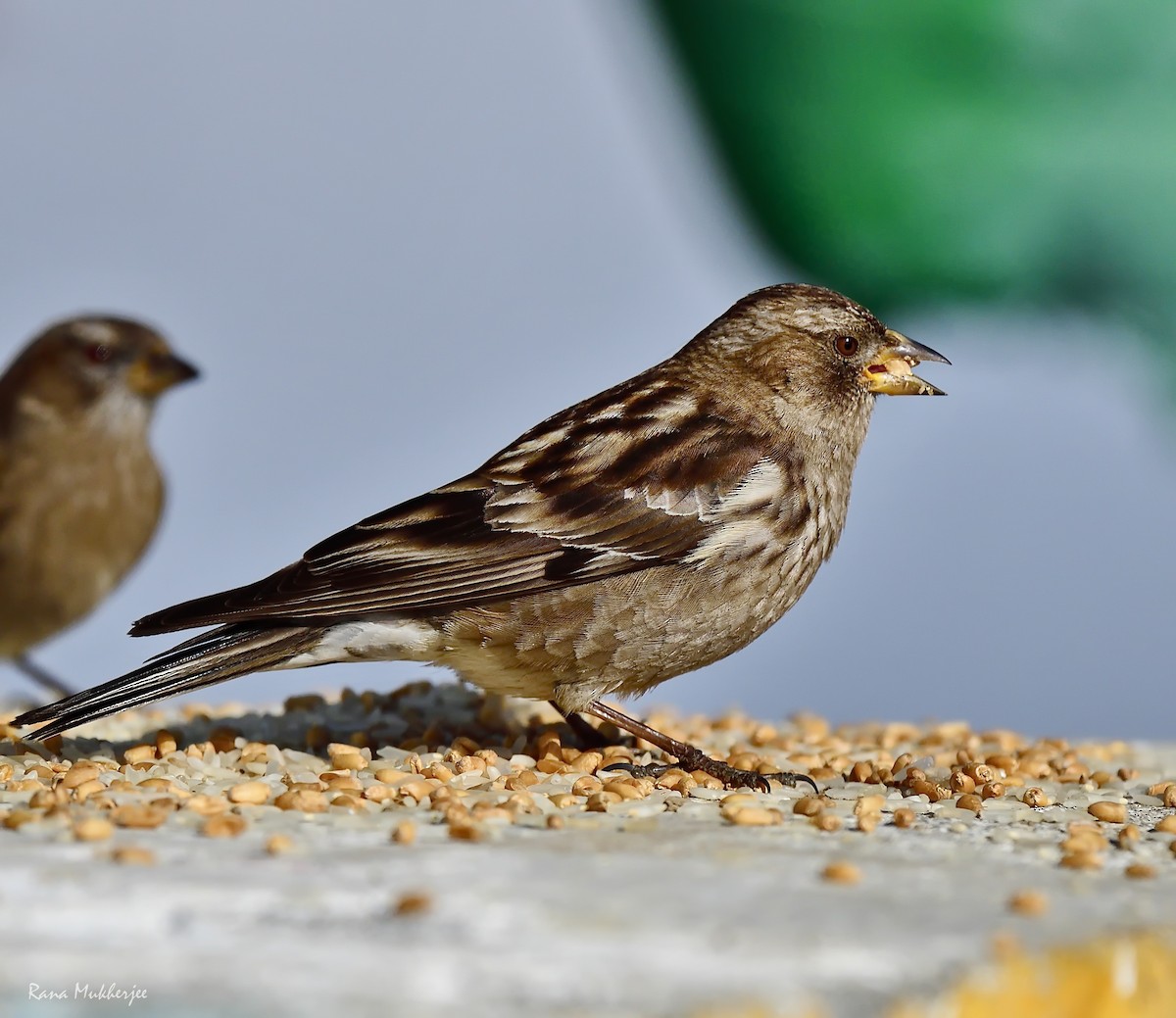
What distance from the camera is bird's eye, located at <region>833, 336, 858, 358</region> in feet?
13.9

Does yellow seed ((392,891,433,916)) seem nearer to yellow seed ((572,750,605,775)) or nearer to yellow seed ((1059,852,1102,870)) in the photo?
yellow seed ((1059,852,1102,870))

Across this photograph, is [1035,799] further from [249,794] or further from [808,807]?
[249,794]

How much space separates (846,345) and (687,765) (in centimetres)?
133

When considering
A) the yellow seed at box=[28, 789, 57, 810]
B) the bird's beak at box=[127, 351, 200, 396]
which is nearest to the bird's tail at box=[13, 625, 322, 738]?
the yellow seed at box=[28, 789, 57, 810]

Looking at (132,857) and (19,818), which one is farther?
(19,818)

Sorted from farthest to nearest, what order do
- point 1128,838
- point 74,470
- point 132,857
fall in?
point 74,470, point 1128,838, point 132,857

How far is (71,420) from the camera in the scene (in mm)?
6258

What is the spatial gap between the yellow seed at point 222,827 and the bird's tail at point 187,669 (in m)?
0.82

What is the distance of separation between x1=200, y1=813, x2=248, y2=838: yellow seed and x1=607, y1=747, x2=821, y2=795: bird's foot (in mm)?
1197

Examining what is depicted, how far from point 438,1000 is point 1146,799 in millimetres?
2451

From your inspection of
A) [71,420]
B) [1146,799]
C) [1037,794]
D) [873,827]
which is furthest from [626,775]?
[71,420]

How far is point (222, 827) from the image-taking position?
271 cm

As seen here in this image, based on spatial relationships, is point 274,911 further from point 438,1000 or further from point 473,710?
point 473,710

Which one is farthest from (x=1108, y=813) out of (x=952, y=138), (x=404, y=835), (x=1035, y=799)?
(x=952, y=138)
